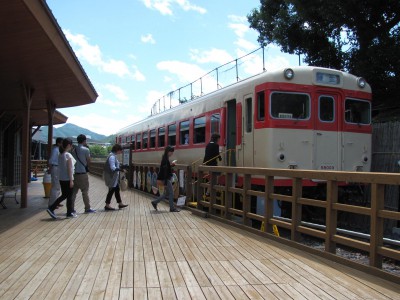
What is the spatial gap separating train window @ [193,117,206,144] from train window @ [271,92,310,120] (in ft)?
9.97

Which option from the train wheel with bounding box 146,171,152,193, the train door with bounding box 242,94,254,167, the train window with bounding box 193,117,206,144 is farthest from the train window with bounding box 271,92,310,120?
the train wheel with bounding box 146,171,152,193

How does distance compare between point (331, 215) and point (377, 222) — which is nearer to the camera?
point (377, 222)

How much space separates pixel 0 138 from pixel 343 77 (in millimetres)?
11909

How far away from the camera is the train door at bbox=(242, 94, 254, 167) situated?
30.3ft

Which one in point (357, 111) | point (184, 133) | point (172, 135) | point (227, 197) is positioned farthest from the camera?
point (172, 135)

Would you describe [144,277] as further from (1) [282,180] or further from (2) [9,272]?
(1) [282,180]

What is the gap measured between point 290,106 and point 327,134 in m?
1.07

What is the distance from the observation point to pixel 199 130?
1195cm

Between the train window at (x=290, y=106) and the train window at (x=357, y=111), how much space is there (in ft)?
3.71

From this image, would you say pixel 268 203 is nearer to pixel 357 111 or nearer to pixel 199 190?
pixel 199 190

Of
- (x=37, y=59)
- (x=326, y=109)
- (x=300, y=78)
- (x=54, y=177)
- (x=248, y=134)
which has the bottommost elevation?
(x=54, y=177)

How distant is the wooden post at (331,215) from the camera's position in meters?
5.13

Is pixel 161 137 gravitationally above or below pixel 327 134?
above

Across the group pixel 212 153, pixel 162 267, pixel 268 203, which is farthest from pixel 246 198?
pixel 162 267
